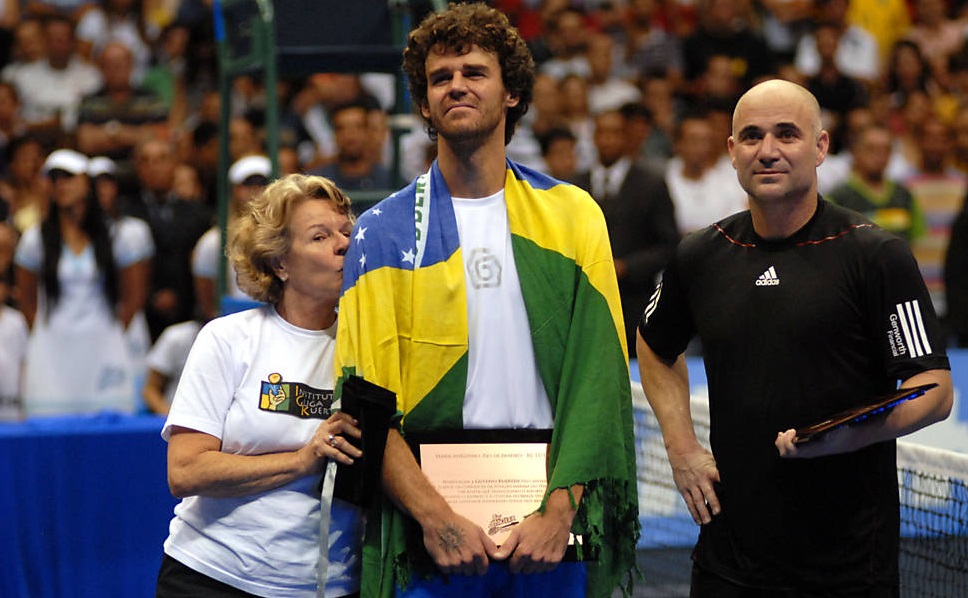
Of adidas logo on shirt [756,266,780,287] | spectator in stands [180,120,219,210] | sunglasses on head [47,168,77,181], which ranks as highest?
spectator in stands [180,120,219,210]

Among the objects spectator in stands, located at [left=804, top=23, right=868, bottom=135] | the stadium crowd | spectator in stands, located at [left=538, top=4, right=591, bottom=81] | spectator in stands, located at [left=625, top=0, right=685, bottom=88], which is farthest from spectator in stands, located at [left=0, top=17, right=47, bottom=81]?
spectator in stands, located at [left=804, top=23, right=868, bottom=135]

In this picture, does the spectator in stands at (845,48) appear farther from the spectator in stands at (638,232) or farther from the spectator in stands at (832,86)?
the spectator in stands at (638,232)

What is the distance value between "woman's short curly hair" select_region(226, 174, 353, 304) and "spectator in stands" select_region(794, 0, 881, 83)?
32.8 ft

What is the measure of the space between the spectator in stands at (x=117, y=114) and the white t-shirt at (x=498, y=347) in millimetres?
8162

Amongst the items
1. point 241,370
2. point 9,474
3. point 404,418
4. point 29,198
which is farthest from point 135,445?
point 29,198

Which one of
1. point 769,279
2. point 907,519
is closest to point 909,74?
point 907,519

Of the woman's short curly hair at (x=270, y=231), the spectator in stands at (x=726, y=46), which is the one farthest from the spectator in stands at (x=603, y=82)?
the woman's short curly hair at (x=270, y=231)

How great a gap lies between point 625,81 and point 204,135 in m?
3.89

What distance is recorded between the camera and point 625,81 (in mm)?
12938

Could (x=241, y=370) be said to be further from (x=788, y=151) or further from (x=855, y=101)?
(x=855, y=101)

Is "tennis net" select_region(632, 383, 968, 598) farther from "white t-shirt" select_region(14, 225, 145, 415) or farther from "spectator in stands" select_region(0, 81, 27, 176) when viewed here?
"spectator in stands" select_region(0, 81, 27, 176)

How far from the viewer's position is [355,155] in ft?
29.6

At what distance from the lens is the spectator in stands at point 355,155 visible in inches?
353

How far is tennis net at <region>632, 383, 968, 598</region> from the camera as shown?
4949 millimetres
